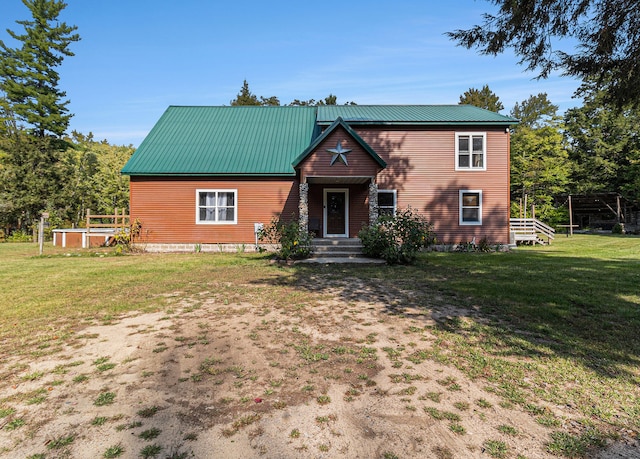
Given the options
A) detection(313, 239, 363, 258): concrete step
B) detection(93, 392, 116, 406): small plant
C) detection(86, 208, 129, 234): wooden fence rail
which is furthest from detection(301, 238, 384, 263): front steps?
detection(93, 392, 116, 406): small plant

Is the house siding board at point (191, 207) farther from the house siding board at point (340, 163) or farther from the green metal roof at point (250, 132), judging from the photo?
the house siding board at point (340, 163)

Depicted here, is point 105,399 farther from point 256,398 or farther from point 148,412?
point 256,398

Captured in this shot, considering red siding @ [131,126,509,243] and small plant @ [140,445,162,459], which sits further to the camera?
red siding @ [131,126,509,243]

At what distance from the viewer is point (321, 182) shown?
16.1 meters

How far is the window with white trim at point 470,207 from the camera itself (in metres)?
17.3

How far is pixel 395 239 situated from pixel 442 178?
665 centimetres

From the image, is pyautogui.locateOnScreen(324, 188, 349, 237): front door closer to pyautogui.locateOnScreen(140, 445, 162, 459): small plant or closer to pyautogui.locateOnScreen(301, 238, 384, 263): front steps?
pyautogui.locateOnScreen(301, 238, 384, 263): front steps

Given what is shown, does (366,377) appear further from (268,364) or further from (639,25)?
(639,25)

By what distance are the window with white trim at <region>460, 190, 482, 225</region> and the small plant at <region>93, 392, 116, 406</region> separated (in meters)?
16.7

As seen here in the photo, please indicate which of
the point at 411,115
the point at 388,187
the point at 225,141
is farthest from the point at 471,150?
the point at 225,141

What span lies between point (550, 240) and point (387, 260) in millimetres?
16601

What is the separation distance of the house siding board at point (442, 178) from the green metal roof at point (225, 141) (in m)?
4.01

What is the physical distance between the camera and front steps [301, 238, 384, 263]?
1276 cm

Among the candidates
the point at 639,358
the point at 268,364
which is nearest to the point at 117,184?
the point at 268,364
